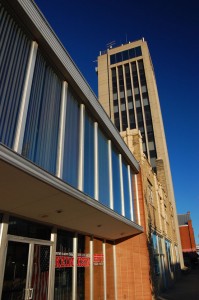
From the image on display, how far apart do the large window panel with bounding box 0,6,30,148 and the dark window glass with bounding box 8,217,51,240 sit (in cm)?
262

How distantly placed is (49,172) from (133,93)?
44.0 metres

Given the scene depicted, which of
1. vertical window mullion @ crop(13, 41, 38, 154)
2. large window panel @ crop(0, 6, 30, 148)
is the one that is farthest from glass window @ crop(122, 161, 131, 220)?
large window panel @ crop(0, 6, 30, 148)

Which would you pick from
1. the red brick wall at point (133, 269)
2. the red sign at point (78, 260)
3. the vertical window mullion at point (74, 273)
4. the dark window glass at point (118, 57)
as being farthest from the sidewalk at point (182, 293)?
the dark window glass at point (118, 57)

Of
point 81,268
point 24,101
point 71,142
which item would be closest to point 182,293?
point 81,268

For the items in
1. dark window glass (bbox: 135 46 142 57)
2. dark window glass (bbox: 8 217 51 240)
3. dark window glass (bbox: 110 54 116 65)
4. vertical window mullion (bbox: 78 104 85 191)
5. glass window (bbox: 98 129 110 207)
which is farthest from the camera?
dark window glass (bbox: 110 54 116 65)

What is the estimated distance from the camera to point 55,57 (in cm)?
646

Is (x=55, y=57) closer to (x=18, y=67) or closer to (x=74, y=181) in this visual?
(x=18, y=67)

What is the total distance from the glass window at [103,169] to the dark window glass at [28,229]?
208 cm

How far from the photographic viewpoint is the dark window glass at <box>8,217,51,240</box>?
20.4 ft

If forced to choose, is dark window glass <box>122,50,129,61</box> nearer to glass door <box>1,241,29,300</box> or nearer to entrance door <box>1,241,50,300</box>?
entrance door <box>1,241,50,300</box>

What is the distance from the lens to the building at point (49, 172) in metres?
4.93

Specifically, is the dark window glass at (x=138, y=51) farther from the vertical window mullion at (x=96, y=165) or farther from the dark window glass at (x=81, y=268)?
the dark window glass at (x=81, y=268)

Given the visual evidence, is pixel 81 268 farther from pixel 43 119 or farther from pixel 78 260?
pixel 43 119

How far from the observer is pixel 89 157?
7996 mm
